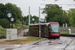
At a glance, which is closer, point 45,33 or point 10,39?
point 10,39

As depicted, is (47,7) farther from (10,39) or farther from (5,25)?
(10,39)

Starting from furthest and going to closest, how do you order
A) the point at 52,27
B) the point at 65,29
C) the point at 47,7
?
the point at 47,7 → the point at 65,29 → the point at 52,27

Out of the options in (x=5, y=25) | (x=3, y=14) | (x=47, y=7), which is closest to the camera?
(x=5, y=25)

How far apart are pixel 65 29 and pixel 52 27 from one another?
3126 centimetres

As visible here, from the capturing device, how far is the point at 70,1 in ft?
128

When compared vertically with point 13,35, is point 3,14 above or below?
above

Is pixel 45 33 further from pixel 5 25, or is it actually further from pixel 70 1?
pixel 5 25

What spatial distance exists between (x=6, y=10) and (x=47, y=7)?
153 ft

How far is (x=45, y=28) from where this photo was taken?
3709 cm

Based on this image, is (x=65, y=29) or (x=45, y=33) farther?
(x=65, y=29)

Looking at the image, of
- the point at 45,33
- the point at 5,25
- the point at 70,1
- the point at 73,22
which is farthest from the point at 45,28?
the point at 73,22

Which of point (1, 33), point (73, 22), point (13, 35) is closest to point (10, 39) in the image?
point (13, 35)

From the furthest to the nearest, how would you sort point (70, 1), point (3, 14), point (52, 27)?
point (3, 14), point (70, 1), point (52, 27)

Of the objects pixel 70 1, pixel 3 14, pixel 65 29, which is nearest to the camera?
pixel 70 1
